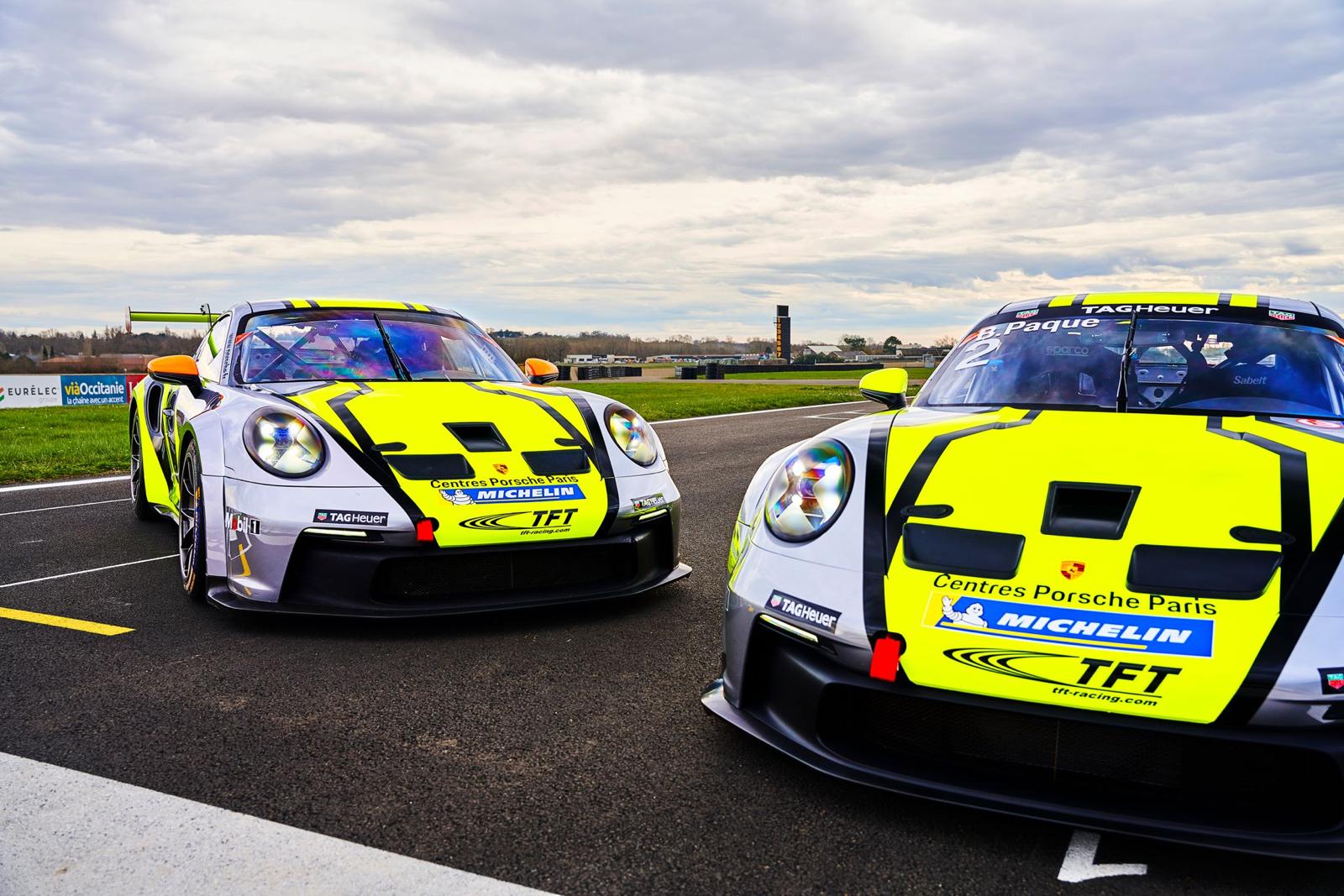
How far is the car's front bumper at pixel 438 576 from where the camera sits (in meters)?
3.47

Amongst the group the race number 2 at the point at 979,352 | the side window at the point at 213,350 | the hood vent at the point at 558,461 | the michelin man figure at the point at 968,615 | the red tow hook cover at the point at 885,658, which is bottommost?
the red tow hook cover at the point at 885,658

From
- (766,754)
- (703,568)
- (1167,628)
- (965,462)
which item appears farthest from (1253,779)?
(703,568)

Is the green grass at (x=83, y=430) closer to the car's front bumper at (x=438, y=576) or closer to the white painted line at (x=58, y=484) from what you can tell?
the white painted line at (x=58, y=484)

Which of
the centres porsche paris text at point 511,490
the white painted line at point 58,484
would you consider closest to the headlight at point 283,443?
the centres porsche paris text at point 511,490

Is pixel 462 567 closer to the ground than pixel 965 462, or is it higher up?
closer to the ground

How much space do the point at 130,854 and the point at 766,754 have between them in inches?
58.4

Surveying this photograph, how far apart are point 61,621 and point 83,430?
37.8 feet

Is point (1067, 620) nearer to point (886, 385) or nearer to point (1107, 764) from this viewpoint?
point (1107, 764)

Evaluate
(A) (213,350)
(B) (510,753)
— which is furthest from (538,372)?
(B) (510,753)

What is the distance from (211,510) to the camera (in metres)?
3.72

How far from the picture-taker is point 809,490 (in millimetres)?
2701

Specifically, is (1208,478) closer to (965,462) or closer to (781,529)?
(965,462)

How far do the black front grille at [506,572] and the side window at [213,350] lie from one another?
1831 mm

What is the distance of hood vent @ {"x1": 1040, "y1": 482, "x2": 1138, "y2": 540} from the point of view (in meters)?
2.24
